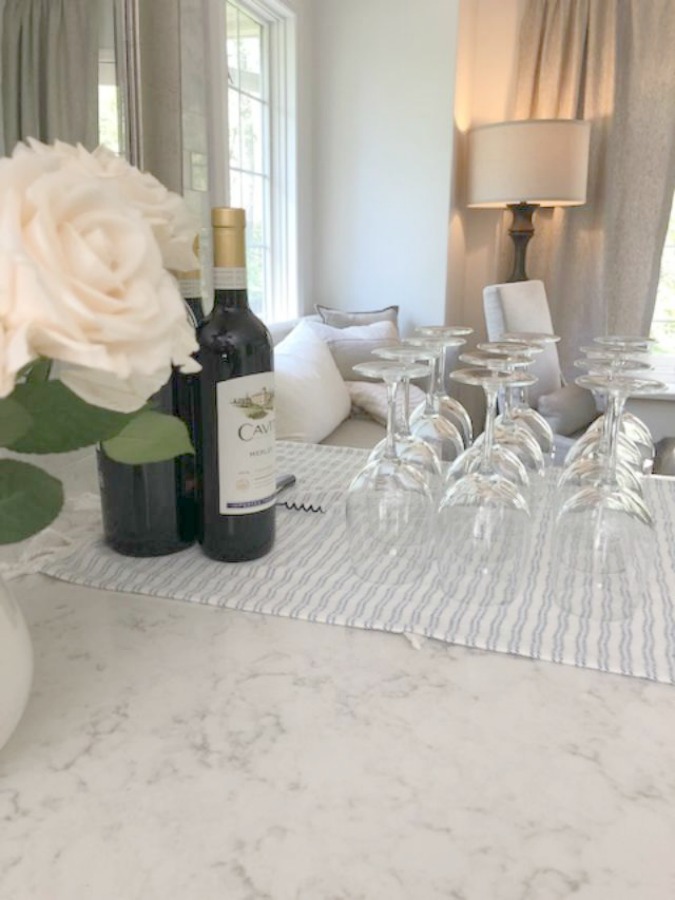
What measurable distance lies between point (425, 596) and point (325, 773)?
0.81 feet

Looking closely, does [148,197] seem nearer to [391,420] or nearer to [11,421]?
[11,421]

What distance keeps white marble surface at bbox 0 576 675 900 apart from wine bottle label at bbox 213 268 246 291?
0.30 meters

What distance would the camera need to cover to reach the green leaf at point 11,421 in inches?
15.6

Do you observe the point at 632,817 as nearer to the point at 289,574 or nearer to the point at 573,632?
the point at 573,632

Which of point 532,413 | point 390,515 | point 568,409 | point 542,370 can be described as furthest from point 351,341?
point 390,515

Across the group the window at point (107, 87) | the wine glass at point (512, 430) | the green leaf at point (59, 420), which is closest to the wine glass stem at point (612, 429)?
the wine glass at point (512, 430)

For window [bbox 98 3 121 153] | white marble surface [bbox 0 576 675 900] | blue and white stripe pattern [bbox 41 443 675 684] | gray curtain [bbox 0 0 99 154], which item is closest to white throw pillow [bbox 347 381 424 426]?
window [bbox 98 3 121 153]

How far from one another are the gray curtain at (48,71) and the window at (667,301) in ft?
9.90

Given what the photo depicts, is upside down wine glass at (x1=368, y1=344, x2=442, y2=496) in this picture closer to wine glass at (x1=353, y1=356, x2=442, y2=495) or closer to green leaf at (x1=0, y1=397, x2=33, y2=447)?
wine glass at (x1=353, y1=356, x2=442, y2=495)

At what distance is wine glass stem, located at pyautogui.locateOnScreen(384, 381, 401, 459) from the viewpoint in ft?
2.40

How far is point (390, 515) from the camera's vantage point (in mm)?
853

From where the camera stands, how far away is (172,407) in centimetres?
73

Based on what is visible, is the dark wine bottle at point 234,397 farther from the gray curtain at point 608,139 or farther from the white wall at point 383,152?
the gray curtain at point 608,139

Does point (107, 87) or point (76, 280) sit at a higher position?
point (107, 87)
